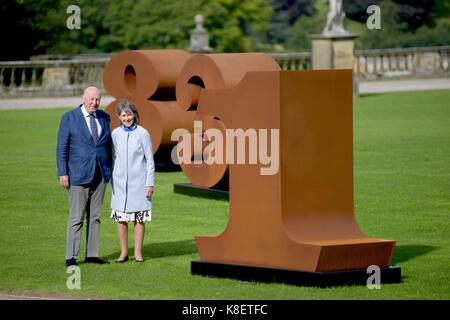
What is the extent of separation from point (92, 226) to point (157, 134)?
29.5 feet

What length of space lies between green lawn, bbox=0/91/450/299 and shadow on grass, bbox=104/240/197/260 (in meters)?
0.01

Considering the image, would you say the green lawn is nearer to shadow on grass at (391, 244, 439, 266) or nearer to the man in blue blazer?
shadow on grass at (391, 244, 439, 266)

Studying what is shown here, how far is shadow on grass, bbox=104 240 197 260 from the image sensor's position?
15.6 meters

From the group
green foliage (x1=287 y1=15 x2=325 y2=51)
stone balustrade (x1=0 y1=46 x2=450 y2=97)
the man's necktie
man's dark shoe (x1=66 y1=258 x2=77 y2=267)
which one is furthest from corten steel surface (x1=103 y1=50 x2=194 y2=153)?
green foliage (x1=287 y1=15 x2=325 y2=51)

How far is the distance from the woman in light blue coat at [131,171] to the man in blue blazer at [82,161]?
0.13 m

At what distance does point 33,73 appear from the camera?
4369 centimetres

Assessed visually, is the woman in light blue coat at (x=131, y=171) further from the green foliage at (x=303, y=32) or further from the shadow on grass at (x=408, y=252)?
the green foliage at (x=303, y=32)

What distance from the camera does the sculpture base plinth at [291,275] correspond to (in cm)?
1302

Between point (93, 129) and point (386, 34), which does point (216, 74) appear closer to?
point (93, 129)

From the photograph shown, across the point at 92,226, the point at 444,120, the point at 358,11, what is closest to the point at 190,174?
the point at 92,226

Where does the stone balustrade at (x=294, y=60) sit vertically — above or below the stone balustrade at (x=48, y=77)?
above

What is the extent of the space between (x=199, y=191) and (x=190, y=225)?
3.13m

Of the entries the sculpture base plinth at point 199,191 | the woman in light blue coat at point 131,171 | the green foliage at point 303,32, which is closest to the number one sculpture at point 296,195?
the woman in light blue coat at point 131,171

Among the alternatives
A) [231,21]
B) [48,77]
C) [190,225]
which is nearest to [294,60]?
[48,77]
